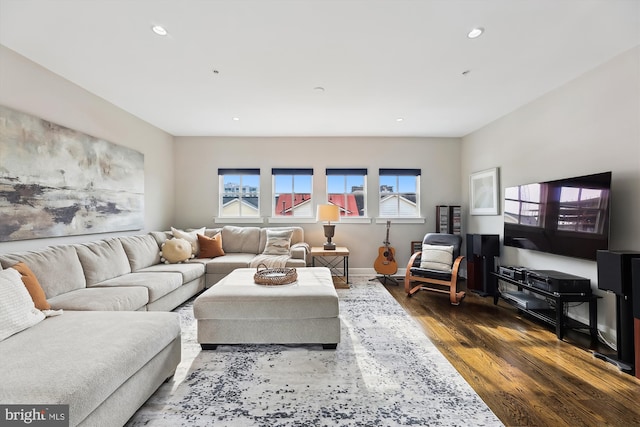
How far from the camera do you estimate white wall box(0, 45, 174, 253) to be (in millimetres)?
2441

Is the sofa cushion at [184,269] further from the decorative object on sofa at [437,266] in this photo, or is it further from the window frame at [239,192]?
the decorative object on sofa at [437,266]

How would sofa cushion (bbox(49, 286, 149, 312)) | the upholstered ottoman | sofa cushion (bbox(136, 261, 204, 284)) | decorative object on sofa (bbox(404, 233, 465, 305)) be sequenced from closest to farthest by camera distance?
sofa cushion (bbox(49, 286, 149, 312)), the upholstered ottoman, sofa cushion (bbox(136, 261, 204, 284)), decorative object on sofa (bbox(404, 233, 465, 305))

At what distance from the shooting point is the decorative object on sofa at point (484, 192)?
13.8 feet

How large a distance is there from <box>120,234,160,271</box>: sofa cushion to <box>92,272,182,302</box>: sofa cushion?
280mm

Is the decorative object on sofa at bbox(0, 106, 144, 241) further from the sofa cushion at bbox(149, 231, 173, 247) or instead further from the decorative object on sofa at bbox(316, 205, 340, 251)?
the decorative object on sofa at bbox(316, 205, 340, 251)

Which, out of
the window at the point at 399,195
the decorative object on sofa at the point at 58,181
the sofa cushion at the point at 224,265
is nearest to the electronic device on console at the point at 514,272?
the window at the point at 399,195

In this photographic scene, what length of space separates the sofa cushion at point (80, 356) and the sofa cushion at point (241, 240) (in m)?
2.73

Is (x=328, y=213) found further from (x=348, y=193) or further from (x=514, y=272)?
(x=514, y=272)

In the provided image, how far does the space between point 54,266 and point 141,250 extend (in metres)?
1.18

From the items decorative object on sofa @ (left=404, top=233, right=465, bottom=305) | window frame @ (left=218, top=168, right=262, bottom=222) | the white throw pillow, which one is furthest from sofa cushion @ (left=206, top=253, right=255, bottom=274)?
decorative object on sofa @ (left=404, top=233, right=465, bottom=305)

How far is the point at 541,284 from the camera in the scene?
276 cm

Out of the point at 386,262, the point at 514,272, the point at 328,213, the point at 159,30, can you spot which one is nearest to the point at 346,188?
the point at 328,213

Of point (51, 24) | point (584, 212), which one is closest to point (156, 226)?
point (51, 24)

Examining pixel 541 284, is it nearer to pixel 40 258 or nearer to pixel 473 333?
pixel 473 333
